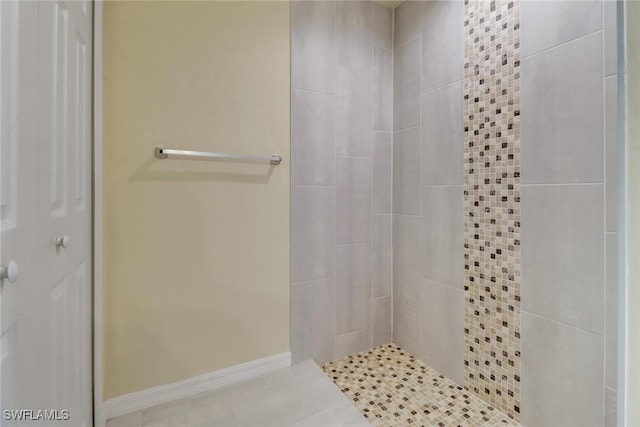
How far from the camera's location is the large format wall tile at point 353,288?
176 centimetres

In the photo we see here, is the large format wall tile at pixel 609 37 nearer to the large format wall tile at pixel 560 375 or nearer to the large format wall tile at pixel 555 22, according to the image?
the large format wall tile at pixel 555 22

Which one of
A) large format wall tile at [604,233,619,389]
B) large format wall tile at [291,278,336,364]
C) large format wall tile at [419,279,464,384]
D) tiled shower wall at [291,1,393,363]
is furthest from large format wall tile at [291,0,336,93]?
large format wall tile at [604,233,619,389]

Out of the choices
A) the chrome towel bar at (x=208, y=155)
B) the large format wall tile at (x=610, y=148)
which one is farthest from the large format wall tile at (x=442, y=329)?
the chrome towel bar at (x=208, y=155)

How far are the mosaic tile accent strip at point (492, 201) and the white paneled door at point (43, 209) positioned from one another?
148 centimetres

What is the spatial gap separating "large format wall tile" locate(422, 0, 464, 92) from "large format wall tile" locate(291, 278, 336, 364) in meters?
1.20

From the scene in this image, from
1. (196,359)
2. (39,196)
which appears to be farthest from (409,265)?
(39,196)

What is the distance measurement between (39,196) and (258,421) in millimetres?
1120

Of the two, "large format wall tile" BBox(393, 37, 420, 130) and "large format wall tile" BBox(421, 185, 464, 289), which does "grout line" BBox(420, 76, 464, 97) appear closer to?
"large format wall tile" BBox(393, 37, 420, 130)

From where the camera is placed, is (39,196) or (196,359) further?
(196,359)

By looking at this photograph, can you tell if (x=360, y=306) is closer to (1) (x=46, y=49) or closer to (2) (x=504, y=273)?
(2) (x=504, y=273)

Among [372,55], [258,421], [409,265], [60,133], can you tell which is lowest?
[258,421]

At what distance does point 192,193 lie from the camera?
1384mm

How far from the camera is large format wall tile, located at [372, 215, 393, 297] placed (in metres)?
1.85

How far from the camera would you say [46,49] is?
69cm
